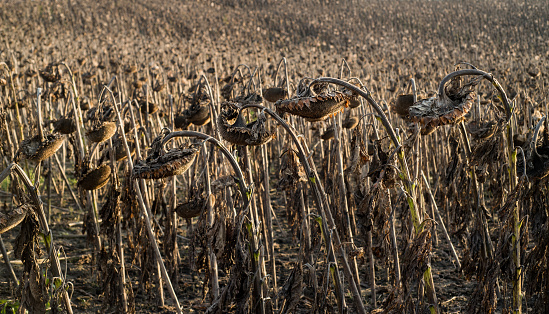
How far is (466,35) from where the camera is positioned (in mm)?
21672

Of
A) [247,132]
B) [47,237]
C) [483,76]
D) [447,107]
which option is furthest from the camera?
[47,237]

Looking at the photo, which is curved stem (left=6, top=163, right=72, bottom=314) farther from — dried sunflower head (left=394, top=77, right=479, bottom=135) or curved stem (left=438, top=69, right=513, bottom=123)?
curved stem (left=438, top=69, right=513, bottom=123)

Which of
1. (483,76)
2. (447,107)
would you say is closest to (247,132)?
(447,107)

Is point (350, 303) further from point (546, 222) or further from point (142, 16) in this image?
point (142, 16)

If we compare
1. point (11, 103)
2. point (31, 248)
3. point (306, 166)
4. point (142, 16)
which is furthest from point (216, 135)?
point (142, 16)

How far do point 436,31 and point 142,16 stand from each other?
14.3 metres

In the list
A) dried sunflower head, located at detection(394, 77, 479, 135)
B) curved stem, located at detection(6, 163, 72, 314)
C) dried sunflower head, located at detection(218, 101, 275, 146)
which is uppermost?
dried sunflower head, located at detection(394, 77, 479, 135)

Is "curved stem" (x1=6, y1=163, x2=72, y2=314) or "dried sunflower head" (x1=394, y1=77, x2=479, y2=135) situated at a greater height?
"dried sunflower head" (x1=394, y1=77, x2=479, y2=135)

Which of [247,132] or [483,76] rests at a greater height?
[483,76]

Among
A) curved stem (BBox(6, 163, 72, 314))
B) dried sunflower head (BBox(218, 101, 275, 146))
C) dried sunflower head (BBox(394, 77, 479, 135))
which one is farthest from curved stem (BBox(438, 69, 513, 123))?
curved stem (BBox(6, 163, 72, 314))

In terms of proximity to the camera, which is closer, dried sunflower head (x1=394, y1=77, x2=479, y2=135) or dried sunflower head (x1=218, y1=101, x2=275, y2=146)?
dried sunflower head (x1=394, y1=77, x2=479, y2=135)

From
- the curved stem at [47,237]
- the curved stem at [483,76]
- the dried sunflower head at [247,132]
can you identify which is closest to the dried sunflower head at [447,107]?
the curved stem at [483,76]

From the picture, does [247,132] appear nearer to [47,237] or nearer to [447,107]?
[447,107]

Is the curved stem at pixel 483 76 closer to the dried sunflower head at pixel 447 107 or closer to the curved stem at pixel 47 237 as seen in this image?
the dried sunflower head at pixel 447 107
